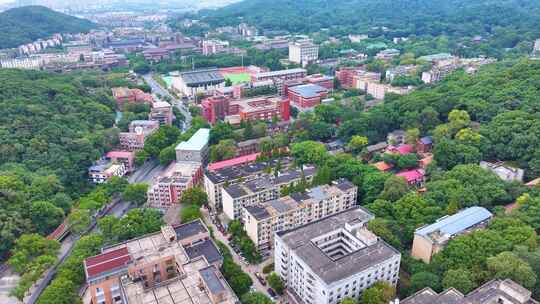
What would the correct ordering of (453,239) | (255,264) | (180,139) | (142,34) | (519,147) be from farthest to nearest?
(142,34) → (180,139) → (519,147) → (255,264) → (453,239)

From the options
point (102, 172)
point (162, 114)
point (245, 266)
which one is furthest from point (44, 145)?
point (245, 266)

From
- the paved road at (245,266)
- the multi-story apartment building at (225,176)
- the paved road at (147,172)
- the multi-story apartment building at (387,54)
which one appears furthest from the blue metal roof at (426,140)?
the multi-story apartment building at (387,54)

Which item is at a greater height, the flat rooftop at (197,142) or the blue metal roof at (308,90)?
the blue metal roof at (308,90)

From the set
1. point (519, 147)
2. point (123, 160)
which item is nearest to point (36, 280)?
point (123, 160)

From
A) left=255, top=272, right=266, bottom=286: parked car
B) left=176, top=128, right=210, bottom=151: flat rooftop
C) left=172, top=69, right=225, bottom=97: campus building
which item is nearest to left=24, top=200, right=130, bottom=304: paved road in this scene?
left=176, top=128, right=210, bottom=151: flat rooftop

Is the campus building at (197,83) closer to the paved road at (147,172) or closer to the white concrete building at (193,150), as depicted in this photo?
the paved road at (147,172)

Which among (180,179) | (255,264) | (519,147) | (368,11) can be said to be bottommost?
(255,264)

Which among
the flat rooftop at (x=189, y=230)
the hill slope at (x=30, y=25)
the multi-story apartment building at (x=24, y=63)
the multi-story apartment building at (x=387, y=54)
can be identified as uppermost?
the hill slope at (x=30, y=25)

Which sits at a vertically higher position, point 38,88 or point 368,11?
point 368,11

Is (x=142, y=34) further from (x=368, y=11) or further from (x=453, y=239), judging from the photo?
(x=453, y=239)
